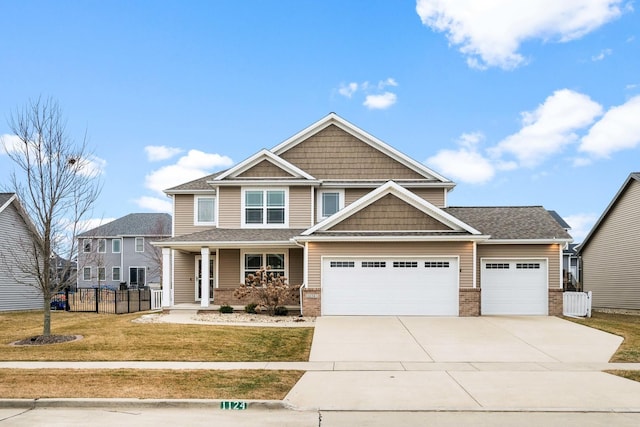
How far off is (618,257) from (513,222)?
9.20 m

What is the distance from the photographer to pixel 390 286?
21.7m

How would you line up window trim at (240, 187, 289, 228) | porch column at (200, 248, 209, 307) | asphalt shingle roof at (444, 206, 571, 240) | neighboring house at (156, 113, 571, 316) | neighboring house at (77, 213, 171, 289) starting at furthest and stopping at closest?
1. neighboring house at (77, 213, 171, 289)
2. window trim at (240, 187, 289, 228)
3. porch column at (200, 248, 209, 307)
4. asphalt shingle roof at (444, 206, 571, 240)
5. neighboring house at (156, 113, 571, 316)

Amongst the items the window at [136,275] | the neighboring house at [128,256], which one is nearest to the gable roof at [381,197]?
the neighboring house at [128,256]

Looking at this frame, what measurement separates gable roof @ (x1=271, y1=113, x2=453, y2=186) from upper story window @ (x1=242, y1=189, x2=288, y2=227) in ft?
7.86

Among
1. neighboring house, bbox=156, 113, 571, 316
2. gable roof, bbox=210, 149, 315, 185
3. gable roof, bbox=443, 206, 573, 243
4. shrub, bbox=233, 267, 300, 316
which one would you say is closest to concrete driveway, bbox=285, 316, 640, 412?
neighboring house, bbox=156, 113, 571, 316

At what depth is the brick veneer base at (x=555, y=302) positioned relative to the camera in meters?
22.6

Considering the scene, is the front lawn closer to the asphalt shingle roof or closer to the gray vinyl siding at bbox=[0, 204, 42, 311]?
the asphalt shingle roof

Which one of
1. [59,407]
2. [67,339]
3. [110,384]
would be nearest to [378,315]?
[67,339]

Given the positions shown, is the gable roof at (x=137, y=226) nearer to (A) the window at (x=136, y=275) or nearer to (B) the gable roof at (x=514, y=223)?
(A) the window at (x=136, y=275)

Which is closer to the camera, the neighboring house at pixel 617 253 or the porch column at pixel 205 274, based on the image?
the porch column at pixel 205 274

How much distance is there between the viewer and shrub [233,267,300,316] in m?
22.5

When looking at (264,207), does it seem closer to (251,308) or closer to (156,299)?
(251,308)

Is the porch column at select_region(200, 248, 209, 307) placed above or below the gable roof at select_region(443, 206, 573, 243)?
below

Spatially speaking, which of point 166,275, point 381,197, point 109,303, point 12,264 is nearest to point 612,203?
point 381,197
